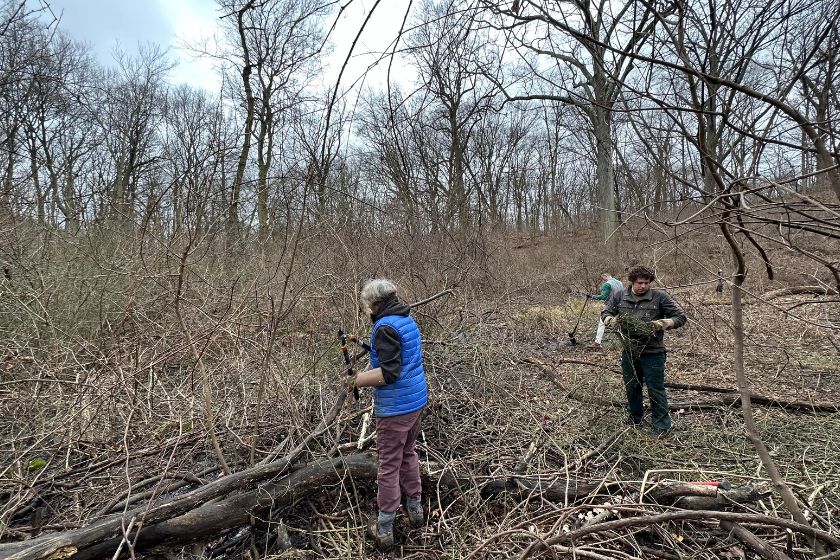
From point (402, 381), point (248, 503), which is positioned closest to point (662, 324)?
point (402, 381)

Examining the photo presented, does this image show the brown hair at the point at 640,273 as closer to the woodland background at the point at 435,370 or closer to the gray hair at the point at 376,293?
the woodland background at the point at 435,370

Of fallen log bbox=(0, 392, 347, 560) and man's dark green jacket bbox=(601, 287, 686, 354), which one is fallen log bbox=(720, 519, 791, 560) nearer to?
man's dark green jacket bbox=(601, 287, 686, 354)

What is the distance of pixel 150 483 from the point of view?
3.07 m

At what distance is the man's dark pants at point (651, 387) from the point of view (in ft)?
13.8

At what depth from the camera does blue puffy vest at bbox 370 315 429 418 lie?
9.21 ft

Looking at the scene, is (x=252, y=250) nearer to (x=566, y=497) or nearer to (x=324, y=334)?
(x=324, y=334)

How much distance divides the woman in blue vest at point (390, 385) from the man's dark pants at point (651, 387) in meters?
2.62

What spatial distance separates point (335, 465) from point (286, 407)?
776 millimetres

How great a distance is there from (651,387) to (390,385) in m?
2.90

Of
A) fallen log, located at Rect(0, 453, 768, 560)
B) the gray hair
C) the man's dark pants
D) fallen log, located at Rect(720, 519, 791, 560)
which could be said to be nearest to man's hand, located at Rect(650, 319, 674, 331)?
the man's dark pants

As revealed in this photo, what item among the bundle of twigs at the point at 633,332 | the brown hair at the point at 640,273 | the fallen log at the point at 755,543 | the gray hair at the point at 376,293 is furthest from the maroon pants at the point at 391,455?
the brown hair at the point at 640,273

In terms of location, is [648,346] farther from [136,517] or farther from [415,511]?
[136,517]

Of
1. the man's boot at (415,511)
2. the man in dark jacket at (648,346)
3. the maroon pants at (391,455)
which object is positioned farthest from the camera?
the man in dark jacket at (648,346)

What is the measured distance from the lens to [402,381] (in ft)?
9.33
